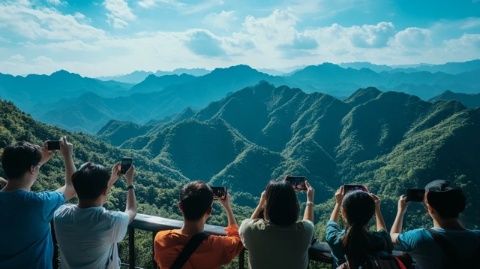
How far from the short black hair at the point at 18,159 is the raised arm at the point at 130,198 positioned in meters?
0.76

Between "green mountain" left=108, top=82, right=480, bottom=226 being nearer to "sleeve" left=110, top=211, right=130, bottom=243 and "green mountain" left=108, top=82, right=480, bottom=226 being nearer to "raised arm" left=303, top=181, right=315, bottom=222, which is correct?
"raised arm" left=303, top=181, right=315, bottom=222

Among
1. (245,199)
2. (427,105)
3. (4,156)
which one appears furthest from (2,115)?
(427,105)

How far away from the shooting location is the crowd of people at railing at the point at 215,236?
9.02 ft

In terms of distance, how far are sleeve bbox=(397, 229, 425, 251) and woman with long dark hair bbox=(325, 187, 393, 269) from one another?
0.23 m

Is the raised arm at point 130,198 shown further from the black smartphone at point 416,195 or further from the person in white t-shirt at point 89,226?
the black smartphone at point 416,195

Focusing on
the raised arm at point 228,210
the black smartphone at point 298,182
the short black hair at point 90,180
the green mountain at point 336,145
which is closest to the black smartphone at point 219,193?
the raised arm at point 228,210

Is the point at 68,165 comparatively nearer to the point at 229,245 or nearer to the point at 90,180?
the point at 90,180

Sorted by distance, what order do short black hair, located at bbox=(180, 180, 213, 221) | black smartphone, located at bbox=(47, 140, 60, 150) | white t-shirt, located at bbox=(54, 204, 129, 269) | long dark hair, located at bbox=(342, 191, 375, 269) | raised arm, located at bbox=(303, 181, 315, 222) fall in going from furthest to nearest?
black smartphone, located at bbox=(47, 140, 60, 150) → raised arm, located at bbox=(303, 181, 315, 222) → white t-shirt, located at bbox=(54, 204, 129, 269) → short black hair, located at bbox=(180, 180, 213, 221) → long dark hair, located at bbox=(342, 191, 375, 269)

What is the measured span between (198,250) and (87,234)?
868mm

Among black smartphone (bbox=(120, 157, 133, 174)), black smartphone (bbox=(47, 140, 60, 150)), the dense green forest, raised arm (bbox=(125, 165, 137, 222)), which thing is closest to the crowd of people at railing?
raised arm (bbox=(125, 165, 137, 222))

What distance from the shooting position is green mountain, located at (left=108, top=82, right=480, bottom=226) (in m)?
84.8

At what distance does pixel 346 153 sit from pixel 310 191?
128 meters

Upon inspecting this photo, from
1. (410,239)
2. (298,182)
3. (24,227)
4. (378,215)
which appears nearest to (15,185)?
(24,227)

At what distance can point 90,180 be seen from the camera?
298cm
